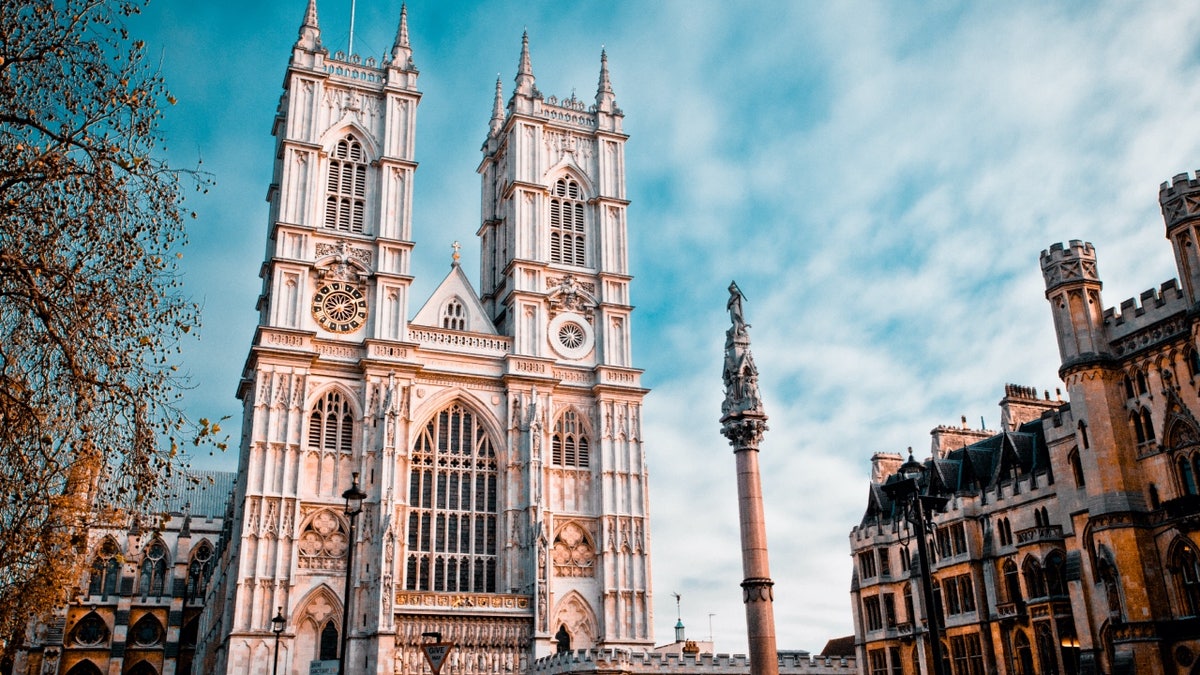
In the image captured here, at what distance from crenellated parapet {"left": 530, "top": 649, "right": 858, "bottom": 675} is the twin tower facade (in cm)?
440

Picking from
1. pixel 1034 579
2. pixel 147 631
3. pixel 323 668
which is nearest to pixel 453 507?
pixel 323 668

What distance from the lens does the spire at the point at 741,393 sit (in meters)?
23.0

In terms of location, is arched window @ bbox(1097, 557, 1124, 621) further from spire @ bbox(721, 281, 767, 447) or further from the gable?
the gable

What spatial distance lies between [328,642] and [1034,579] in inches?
969

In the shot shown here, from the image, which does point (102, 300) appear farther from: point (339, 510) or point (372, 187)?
point (372, 187)

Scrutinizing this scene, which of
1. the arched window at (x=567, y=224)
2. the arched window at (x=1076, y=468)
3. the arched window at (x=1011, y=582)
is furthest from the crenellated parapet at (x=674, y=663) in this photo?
the arched window at (x=567, y=224)

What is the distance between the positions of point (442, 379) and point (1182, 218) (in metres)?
27.7

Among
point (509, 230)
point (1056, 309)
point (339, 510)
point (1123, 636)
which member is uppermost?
point (509, 230)

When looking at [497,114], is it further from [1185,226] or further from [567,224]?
[1185,226]

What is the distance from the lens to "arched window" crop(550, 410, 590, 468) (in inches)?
1768

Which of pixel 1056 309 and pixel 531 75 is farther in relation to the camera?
pixel 531 75

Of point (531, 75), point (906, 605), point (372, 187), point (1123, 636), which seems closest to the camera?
point (1123, 636)

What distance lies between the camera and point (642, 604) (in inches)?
1678

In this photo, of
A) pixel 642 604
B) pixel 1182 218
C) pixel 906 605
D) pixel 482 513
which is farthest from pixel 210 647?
pixel 1182 218
